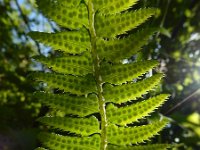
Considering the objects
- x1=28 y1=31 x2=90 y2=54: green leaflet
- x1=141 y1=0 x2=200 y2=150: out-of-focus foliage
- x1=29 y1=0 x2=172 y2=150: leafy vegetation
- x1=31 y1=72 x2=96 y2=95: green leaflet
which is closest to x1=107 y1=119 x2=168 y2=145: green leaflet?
x1=29 y1=0 x2=172 y2=150: leafy vegetation

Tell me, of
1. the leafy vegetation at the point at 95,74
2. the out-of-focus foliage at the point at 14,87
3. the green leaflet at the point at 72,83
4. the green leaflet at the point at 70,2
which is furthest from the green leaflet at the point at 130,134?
the out-of-focus foliage at the point at 14,87

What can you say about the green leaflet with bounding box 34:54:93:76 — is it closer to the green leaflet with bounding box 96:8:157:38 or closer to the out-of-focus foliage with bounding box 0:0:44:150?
the green leaflet with bounding box 96:8:157:38

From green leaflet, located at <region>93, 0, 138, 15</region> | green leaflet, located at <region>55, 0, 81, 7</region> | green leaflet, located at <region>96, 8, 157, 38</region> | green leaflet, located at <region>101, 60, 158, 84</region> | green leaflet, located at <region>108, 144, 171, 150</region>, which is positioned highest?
green leaflet, located at <region>55, 0, 81, 7</region>

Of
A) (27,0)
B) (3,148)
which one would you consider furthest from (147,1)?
(27,0)

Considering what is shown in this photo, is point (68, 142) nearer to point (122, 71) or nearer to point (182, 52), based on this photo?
point (122, 71)

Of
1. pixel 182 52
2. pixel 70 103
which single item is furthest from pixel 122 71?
pixel 182 52

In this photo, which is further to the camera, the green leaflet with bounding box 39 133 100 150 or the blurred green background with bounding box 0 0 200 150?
the blurred green background with bounding box 0 0 200 150
